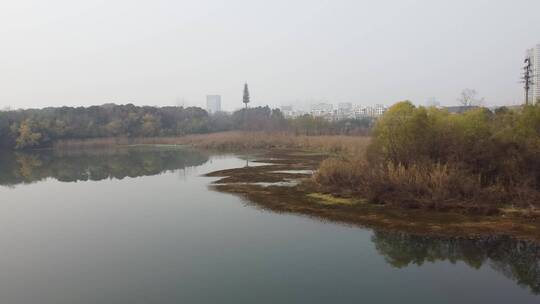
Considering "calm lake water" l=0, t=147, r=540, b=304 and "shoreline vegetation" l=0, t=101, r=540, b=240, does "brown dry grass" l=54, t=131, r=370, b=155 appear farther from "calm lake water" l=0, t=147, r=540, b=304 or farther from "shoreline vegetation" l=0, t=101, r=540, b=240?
"calm lake water" l=0, t=147, r=540, b=304

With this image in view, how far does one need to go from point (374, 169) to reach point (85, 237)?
9.79 meters

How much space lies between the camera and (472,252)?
9.16 m

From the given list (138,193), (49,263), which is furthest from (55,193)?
(49,263)

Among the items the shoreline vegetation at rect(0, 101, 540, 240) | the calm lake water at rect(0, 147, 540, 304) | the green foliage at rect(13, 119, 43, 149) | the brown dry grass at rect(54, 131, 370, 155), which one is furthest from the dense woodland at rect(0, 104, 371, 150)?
the calm lake water at rect(0, 147, 540, 304)

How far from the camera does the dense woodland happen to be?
50812 millimetres

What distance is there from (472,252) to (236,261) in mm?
5088

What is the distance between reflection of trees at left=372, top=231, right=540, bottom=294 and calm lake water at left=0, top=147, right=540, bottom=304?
22mm

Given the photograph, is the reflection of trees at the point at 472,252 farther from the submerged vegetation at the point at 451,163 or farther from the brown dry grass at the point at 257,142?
the brown dry grass at the point at 257,142

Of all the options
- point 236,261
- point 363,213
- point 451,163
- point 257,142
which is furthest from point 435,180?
point 257,142

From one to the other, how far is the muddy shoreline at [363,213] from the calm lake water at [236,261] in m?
0.54

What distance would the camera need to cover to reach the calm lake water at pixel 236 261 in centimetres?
730

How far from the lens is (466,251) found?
9234 millimetres

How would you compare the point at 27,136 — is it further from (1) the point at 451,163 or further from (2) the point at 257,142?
(1) the point at 451,163

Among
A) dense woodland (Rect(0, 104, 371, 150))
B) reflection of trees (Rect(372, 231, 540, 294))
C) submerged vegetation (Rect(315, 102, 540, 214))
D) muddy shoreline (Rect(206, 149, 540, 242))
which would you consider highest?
dense woodland (Rect(0, 104, 371, 150))
